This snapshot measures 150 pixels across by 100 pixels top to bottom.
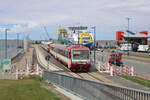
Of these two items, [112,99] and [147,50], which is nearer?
[112,99]

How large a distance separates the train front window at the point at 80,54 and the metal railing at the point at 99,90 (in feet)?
52.1

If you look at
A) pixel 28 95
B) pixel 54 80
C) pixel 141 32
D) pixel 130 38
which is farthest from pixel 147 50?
pixel 28 95

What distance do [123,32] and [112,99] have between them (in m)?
112

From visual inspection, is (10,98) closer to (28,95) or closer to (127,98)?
(28,95)

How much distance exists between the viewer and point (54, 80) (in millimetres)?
26391

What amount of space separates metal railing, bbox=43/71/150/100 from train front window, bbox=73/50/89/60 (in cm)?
1587

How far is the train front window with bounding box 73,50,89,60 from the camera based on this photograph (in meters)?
39.8

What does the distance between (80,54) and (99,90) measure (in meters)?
24.8

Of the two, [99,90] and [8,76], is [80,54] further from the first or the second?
[99,90]

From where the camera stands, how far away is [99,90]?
15156 mm

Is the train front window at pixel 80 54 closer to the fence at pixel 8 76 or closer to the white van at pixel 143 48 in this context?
the fence at pixel 8 76

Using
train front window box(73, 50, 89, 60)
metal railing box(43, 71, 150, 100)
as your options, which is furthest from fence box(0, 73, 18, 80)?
metal railing box(43, 71, 150, 100)

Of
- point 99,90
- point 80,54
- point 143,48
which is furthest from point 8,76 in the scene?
point 143,48

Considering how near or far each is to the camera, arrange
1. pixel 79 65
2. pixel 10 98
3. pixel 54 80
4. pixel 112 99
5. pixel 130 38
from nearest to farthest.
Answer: pixel 112 99, pixel 10 98, pixel 54 80, pixel 79 65, pixel 130 38
